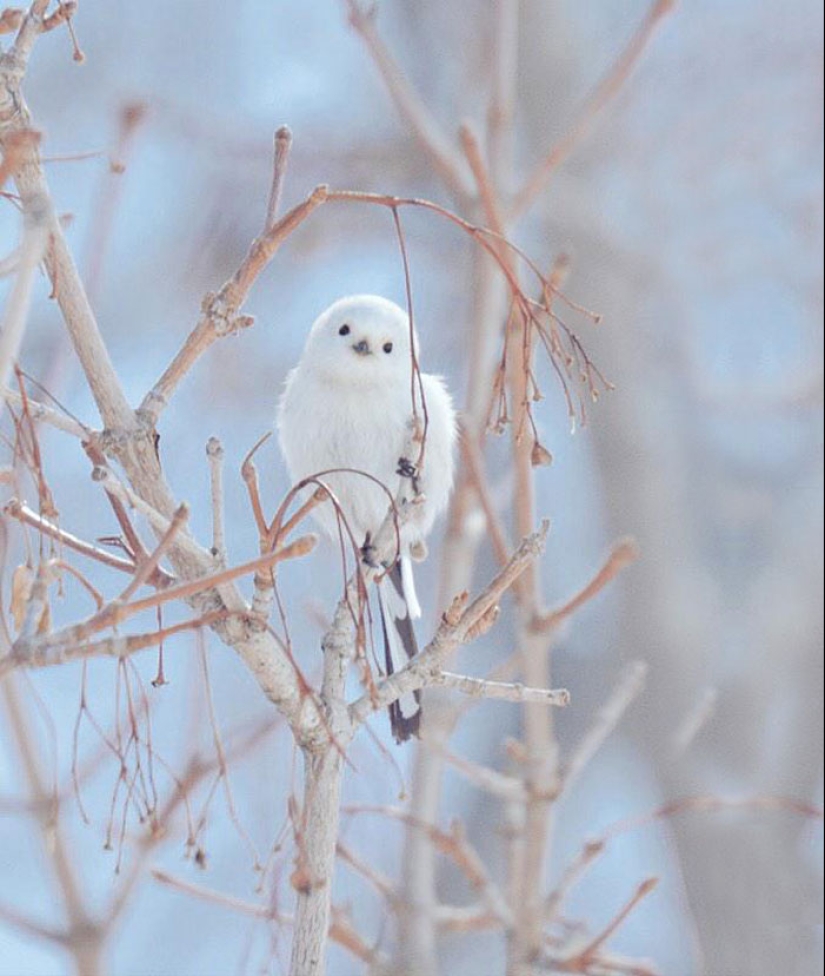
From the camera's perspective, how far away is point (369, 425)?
233cm

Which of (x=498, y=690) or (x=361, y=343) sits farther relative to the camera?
(x=361, y=343)

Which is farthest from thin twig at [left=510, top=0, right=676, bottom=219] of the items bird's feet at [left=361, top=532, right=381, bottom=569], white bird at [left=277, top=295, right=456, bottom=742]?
bird's feet at [left=361, top=532, right=381, bottom=569]

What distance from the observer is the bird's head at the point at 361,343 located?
7.91 feet

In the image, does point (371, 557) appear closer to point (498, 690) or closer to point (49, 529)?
point (498, 690)

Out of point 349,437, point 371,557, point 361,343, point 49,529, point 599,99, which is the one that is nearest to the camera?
point 49,529

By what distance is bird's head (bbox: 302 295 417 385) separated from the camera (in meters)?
2.41

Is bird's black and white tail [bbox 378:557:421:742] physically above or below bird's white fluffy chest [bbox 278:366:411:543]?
below

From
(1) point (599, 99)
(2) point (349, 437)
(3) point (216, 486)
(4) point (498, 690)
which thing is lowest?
(4) point (498, 690)

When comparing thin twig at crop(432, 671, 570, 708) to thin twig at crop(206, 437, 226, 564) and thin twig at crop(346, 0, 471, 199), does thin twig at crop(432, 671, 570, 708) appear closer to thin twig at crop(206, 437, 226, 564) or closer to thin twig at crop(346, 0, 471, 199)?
thin twig at crop(206, 437, 226, 564)

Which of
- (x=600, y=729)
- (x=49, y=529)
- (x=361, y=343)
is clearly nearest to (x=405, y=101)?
(x=361, y=343)

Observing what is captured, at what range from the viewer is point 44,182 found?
1.16 metres

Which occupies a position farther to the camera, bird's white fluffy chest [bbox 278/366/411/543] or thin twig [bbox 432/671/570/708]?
bird's white fluffy chest [bbox 278/366/411/543]

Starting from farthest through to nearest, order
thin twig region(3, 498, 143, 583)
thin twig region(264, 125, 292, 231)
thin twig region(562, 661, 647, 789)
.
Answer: thin twig region(562, 661, 647, 789) < thin twig region(264, 125, 292, 231) < thin twig region(3, 498, 143, 583)

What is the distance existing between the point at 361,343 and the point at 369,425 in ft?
0.55
